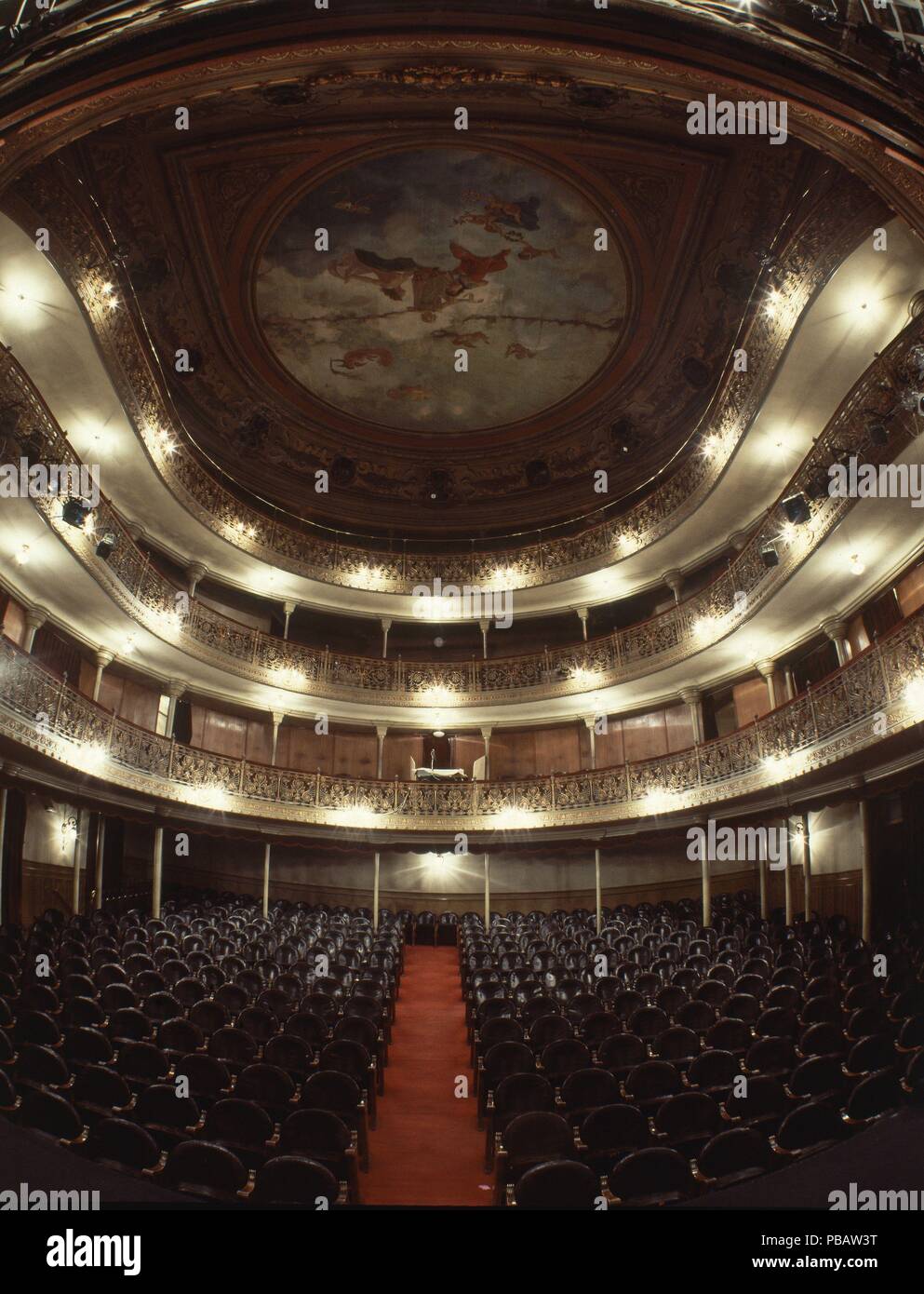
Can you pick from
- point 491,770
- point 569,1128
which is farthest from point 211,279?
point 569,1128

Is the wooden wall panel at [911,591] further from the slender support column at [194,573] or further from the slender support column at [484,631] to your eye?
the slender support column at [194,573]

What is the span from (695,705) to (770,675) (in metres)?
2.58

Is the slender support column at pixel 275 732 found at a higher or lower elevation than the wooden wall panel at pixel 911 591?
lower

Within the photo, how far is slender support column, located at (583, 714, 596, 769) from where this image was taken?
20906 millimetres

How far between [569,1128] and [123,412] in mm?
14480

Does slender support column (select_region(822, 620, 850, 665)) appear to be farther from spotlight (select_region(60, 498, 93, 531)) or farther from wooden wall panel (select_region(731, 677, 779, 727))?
spotlight (select_region(60, 498, 93, 531))

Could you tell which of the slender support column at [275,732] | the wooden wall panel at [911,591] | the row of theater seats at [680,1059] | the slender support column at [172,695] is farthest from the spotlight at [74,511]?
the wooden wall panel at [911,591]

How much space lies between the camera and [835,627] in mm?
15719

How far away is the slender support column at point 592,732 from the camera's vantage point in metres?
20.9

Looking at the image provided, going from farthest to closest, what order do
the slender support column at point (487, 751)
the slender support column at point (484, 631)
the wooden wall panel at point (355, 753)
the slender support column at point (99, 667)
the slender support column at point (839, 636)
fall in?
1. the slender support column at point (484, 631)
2. the wooden wall panel at point (355, 753)
3. the slender support column at point (487, 751)
4. the slender support column at point (99, 667)
5. the slender support column at point (839, 636)

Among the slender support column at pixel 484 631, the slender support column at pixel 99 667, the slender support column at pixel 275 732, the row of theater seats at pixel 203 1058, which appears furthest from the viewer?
the slender support column at pixel 484 631

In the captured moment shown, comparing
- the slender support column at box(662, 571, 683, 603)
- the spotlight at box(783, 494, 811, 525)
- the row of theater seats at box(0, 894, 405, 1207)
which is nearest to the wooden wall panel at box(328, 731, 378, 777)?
the slender support column at box(662, 571, 683, 603)

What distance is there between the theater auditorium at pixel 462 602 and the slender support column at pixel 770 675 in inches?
3.2

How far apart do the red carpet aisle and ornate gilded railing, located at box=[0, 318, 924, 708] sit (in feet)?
33.5
